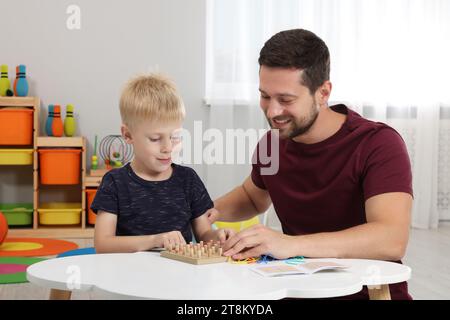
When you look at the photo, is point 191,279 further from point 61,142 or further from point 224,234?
point 61,142

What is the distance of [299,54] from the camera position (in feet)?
5.58

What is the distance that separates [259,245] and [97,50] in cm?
340

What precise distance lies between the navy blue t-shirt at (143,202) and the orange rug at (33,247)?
1.95 metres

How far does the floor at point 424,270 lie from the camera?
Result: 271 cm

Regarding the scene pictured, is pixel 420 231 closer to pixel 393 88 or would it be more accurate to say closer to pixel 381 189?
pixel 393 88

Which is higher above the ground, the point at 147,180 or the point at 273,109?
the point at 273,109

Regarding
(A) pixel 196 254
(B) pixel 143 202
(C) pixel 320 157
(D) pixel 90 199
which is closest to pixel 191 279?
(A) pixel 196 254

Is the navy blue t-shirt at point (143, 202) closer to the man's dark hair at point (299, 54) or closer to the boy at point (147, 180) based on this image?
the boy at point (147, 180)

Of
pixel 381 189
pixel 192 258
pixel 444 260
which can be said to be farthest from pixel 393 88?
pixel 192 258

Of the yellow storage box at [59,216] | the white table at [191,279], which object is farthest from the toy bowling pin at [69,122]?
the white table at [191,279]

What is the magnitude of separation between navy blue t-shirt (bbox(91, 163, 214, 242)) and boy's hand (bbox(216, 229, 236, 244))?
0.22m

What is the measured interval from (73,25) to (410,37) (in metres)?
2.30

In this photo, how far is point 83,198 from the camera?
4.17 metres

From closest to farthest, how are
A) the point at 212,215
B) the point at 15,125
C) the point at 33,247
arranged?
the point at 212,215, the point at 33,247, the point at 15,125
